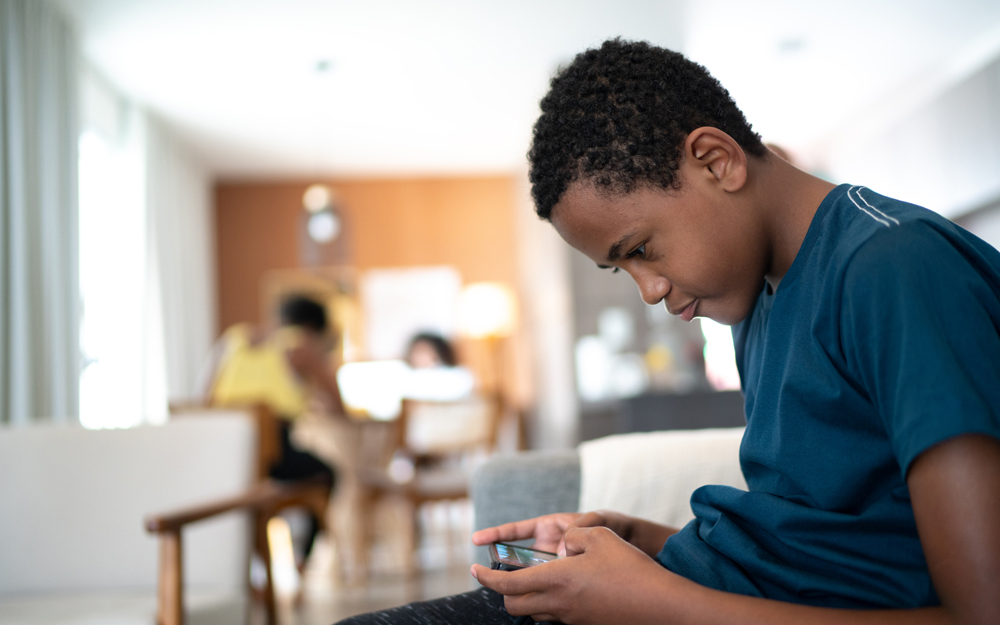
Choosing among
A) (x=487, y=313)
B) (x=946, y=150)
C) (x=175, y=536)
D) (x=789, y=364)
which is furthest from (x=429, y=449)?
(x=946, y=150)

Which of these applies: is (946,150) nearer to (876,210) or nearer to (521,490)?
(521,490)

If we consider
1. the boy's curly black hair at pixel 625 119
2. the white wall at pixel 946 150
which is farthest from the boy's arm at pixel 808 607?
Answer: the white wall at pixel 946 150

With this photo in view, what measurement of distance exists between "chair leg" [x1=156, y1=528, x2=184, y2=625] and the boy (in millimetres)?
711

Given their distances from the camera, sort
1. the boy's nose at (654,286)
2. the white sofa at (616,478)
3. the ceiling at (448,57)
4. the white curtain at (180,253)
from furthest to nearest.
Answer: the white curtain at (180,253) < the ceiling at (448,57) < the white sofa at (616,478) < the boy's nose at (654,286)

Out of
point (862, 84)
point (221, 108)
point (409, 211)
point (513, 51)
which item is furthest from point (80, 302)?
point (862, 84)

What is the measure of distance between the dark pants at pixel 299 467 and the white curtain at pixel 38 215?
3.41 feet

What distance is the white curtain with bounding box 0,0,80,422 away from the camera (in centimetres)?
320

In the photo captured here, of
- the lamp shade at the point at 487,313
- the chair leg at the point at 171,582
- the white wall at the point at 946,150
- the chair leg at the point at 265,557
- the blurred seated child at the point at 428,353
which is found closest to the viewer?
the chair leg at the point at 171,582

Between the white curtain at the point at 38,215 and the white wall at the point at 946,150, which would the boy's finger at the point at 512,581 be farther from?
the white wall at the point at 946,150

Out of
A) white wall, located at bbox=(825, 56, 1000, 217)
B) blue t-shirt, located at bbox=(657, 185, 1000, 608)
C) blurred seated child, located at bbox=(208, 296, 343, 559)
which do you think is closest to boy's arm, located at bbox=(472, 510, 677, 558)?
blue t-shirt, located at bbox=(657, 185, 1000, 608)

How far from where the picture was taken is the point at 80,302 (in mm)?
3834

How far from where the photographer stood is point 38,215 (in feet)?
11.2

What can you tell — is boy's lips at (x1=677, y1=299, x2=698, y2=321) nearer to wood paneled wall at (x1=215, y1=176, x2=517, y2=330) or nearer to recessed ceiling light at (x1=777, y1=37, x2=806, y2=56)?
recessed ceiling light at (x1=777, y1=37, x2=806, y2=56)

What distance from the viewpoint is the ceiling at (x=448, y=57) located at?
3943 millimetres
